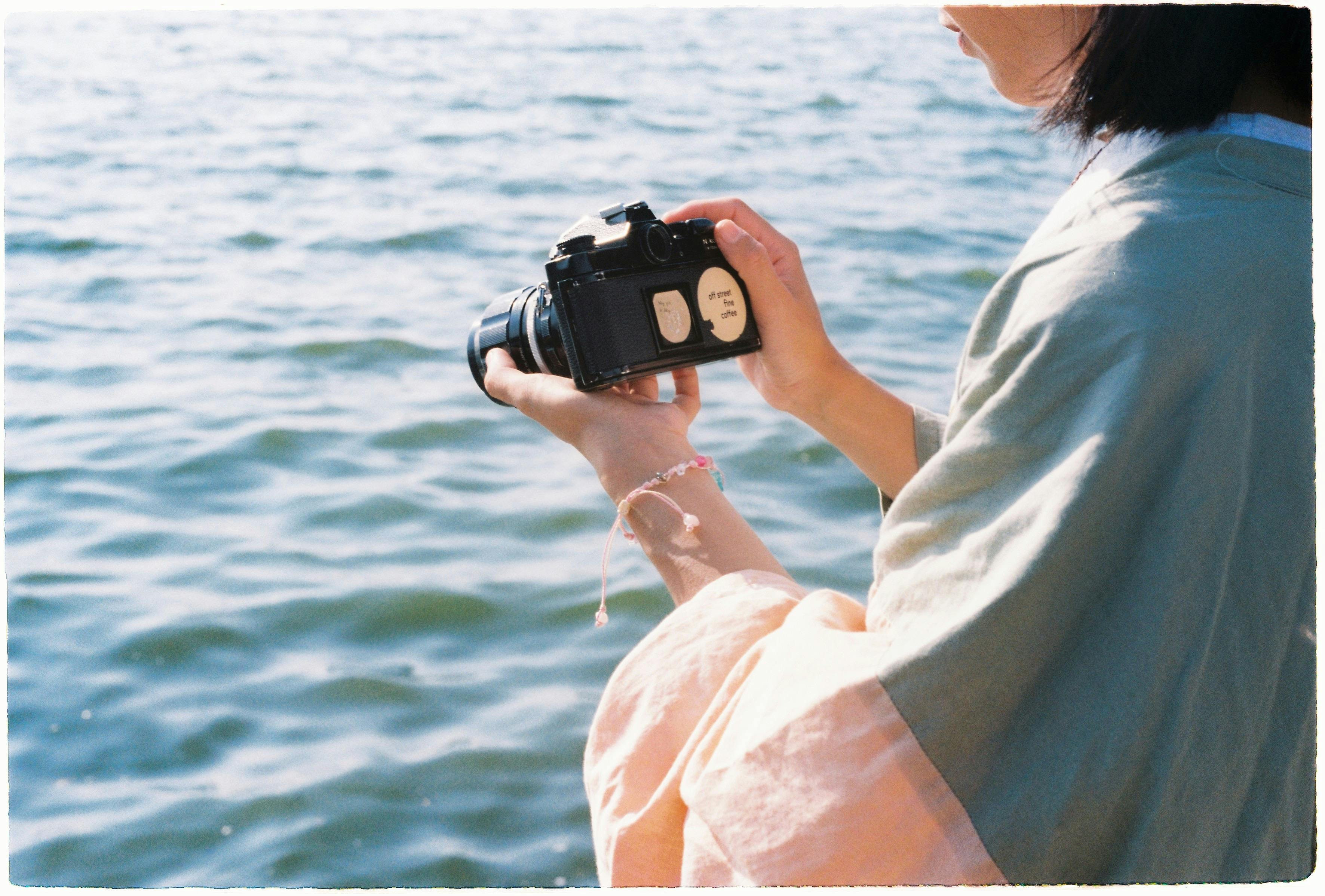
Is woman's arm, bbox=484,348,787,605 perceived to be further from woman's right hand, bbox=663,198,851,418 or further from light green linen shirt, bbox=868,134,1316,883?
light green linen shirt, bbox=868,134,1316,883

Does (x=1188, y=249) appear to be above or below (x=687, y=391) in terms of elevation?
above

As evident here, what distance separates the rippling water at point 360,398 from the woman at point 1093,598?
1.04 ft

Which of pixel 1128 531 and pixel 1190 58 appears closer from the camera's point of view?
pixel 1128 531

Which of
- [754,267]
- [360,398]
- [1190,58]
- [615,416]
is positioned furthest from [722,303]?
[360,398]

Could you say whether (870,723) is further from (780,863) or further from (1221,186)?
(1221,186)

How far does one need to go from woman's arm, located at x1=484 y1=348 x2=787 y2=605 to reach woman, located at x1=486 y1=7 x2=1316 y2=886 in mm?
138

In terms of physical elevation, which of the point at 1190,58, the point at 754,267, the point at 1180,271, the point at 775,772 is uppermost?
the point at 1190,58

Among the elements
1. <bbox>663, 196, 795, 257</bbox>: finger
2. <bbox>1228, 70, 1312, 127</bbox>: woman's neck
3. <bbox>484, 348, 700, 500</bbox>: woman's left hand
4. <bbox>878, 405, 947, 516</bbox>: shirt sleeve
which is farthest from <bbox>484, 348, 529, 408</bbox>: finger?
<bbox>1228, 70, 1312, 127</bbox>: woman's neck

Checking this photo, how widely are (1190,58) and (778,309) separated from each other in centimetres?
51

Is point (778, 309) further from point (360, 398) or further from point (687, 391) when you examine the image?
point (360, 398)

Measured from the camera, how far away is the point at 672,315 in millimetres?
1326

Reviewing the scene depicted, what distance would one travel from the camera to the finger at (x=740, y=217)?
135 centimetres

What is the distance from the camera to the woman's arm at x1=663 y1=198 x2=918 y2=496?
132 cm

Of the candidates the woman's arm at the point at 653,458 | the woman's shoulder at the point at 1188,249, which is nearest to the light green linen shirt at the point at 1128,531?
the woman's shoulder at the point at 1188,249
